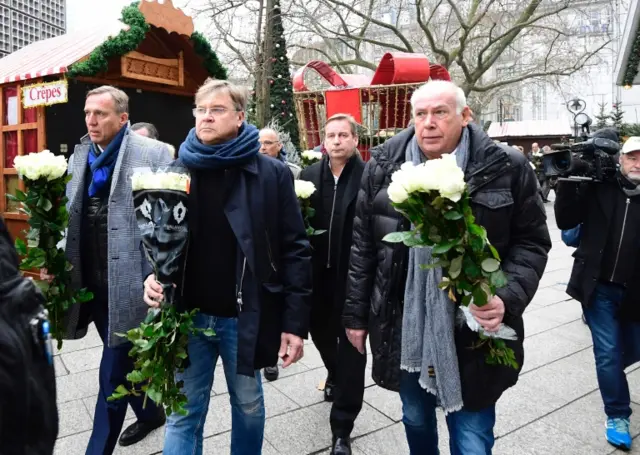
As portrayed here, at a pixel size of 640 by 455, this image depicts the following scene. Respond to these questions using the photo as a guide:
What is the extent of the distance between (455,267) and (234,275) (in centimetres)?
105

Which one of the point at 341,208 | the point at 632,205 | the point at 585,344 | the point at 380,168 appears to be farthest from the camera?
the point at 585,344

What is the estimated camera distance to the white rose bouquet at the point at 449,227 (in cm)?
179

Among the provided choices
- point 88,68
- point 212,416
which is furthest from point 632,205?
point 88,68

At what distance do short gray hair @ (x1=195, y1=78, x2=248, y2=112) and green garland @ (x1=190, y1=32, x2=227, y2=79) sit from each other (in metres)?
4.73

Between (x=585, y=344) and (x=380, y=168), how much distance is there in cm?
373

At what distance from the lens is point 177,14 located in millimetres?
6496

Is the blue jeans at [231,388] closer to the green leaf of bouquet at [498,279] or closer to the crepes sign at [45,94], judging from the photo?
the green leaf of bouquet at [498,279]

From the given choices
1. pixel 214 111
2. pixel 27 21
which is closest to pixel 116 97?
pixel 214 111

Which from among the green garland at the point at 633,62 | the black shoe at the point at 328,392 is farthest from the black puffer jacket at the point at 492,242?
the green garland at the point at 633,62

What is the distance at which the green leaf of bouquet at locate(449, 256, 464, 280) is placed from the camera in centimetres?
185

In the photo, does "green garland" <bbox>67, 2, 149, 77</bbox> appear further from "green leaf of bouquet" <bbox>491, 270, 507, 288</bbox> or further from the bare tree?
the bare tree

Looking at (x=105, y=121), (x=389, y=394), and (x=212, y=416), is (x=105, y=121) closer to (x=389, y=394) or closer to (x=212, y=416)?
(x=212, y=416)

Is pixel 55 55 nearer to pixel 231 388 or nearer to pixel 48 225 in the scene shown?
pixel 48 225

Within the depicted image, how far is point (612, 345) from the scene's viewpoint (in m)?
3.32
